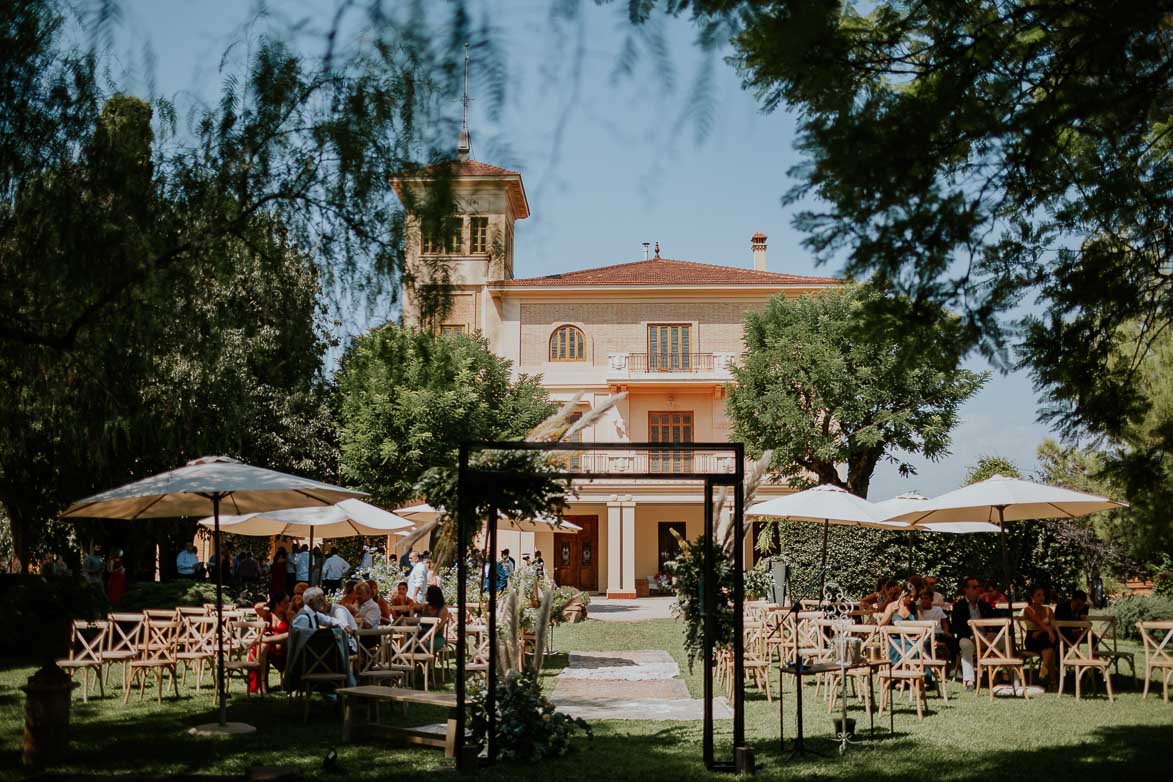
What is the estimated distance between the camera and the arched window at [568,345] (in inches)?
1339

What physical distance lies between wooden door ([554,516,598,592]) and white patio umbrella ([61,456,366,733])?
956 inches

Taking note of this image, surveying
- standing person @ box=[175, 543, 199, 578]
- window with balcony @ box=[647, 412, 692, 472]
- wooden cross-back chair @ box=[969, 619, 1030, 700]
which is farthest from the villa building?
wooden cross-back chair @ box=[969, 619, 1030, 700]

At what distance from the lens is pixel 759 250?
122ft

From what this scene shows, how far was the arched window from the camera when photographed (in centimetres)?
3400

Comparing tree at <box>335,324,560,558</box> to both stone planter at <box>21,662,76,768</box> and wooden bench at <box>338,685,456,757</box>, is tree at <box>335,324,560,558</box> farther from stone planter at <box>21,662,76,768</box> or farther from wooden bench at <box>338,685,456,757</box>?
stone planter at <box>21,662,76,768</box>

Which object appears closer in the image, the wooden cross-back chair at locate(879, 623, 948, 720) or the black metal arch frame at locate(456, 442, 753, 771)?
the black metal arch frame at locate(456, 442, 753, 771)

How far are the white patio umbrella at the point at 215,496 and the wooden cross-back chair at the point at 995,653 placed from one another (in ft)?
21.6

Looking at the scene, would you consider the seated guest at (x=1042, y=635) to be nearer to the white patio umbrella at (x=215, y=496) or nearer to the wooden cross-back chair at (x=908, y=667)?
the wooden cross-back chair at (x=908, y=667)

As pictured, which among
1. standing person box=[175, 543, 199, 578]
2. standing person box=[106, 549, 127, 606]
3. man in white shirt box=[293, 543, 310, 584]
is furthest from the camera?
man in white shirt box=[293, 543, 310, 584]

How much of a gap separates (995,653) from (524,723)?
5944mm

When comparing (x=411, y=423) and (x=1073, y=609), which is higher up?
(x=411, y=423)

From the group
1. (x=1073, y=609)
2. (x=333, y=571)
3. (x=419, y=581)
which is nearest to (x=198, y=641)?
(x=419, y=581)

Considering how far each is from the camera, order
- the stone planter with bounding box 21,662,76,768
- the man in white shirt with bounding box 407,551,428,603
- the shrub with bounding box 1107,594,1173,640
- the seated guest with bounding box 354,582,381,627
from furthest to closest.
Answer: the man in white shirt with bounding box 407,551,428,603 → the shrub with bounding box 1107,594,1173,640 → the seated guest with bounding box 354,582,381,627 → the stone planter with bounding box 21,662,76,768

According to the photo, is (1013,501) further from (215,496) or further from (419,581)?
(419,581)
